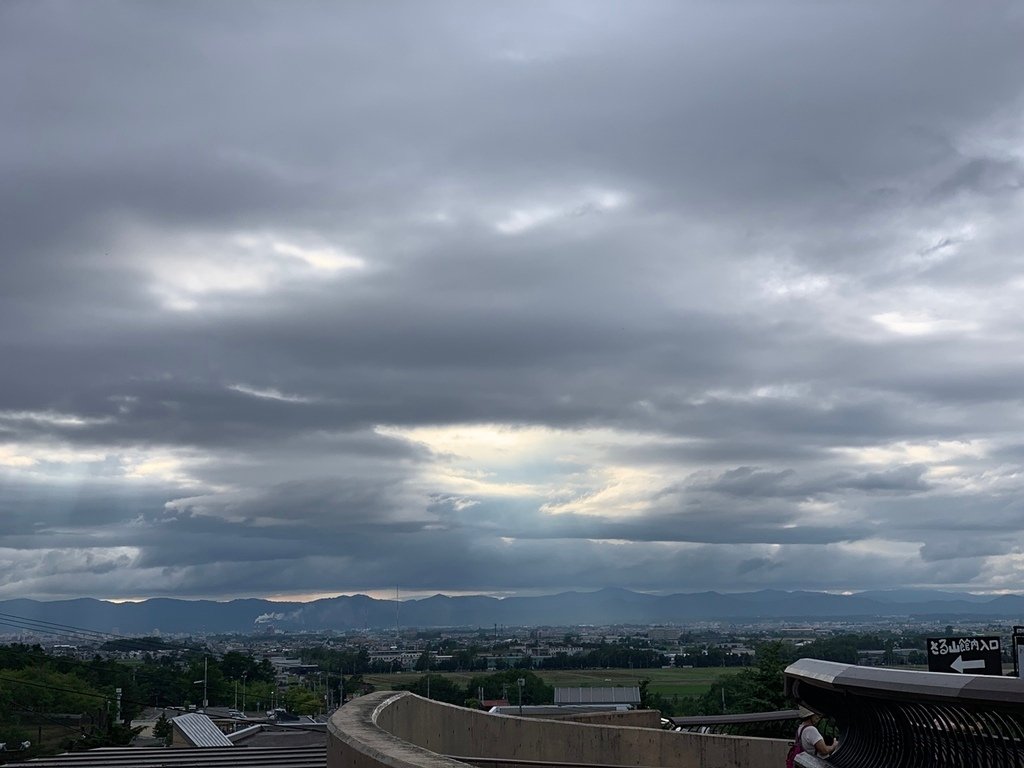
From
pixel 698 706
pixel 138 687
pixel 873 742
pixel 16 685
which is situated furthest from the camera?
pixel 138 687

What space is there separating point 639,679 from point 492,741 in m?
108

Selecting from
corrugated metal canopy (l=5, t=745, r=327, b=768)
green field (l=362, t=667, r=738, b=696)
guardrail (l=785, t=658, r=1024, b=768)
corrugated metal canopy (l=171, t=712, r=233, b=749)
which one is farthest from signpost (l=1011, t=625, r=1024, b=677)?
green field (l=362, t=667, r=738, b=696)

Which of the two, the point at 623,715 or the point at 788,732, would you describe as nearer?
the point at 623,715

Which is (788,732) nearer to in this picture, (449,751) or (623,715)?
(623,715)

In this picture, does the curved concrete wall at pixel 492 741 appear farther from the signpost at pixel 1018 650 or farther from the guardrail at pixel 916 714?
the signpost at pixel 1018 650

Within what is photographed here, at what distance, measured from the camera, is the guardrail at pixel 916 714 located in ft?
22.3

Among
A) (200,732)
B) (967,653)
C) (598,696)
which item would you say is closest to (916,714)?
(967,653)

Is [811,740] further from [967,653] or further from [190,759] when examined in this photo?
[967,653]

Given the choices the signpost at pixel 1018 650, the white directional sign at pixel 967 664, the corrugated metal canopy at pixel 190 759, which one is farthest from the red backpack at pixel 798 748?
the signpost at pixel 1018 650

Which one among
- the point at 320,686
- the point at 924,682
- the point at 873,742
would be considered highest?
the point at 924,682

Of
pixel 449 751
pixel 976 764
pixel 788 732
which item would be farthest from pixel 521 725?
pixel 788 732

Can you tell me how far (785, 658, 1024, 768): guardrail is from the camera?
268 inches

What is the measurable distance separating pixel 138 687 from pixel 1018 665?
14435 centimetres

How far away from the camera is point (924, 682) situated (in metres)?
7.33
